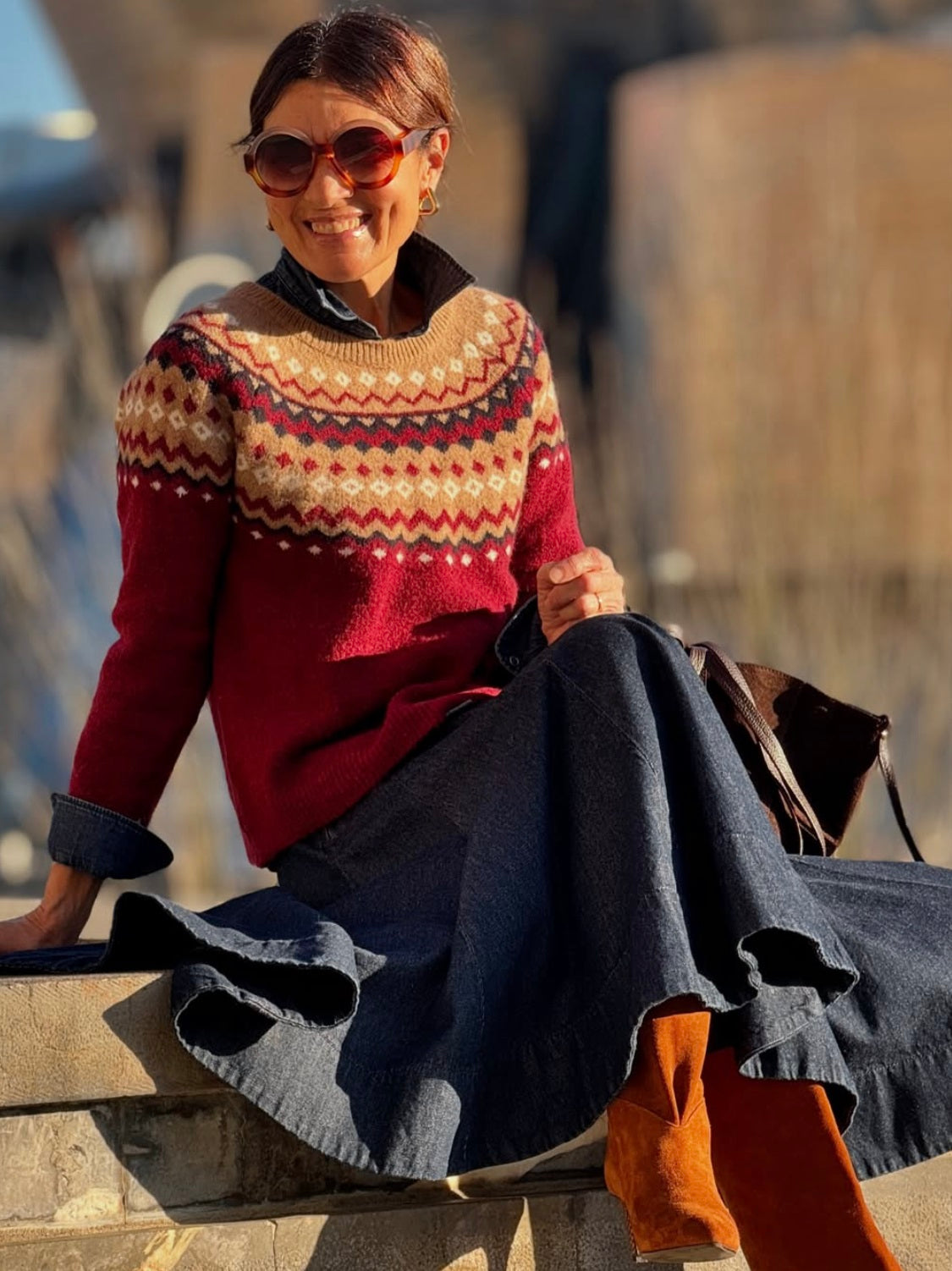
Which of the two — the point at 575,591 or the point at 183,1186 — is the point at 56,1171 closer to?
the point at 183,1186

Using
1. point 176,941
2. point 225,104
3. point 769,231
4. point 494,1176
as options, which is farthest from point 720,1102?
point 225,104

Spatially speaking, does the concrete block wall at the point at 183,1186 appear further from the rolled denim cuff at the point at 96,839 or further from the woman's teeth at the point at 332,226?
the woman's teeth at the point at 332,226

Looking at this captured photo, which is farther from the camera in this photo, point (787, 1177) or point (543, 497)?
point (543, 497)

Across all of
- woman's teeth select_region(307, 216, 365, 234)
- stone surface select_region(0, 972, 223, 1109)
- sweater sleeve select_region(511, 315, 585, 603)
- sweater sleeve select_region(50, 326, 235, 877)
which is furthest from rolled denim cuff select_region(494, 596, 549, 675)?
stone surface select_region(0, 972, 223, 1109)

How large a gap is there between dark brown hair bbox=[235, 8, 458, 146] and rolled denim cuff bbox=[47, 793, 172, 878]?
74cm

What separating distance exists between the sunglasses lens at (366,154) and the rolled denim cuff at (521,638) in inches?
19.0

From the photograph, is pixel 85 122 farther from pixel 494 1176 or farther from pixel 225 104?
pixel 494 1176

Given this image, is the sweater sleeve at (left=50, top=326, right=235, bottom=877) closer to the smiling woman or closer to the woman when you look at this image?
the woman

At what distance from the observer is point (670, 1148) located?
1.56m

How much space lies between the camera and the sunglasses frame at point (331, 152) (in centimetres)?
200

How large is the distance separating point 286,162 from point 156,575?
460 mm

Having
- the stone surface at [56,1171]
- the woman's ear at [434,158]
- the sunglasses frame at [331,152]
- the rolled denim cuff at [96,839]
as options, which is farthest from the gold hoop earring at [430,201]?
the stone surface at [56,1171]

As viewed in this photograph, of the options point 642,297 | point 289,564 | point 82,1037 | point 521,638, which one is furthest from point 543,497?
point 642,297

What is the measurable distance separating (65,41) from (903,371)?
160 inches
